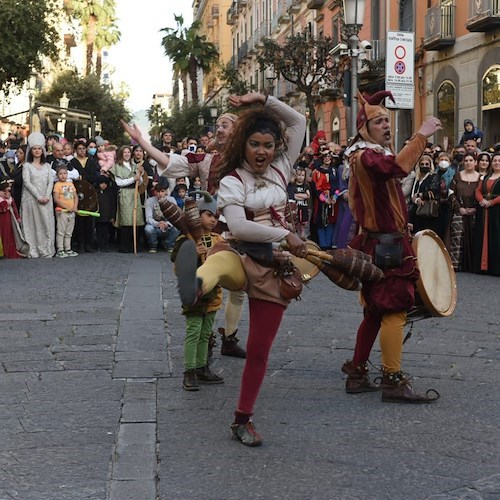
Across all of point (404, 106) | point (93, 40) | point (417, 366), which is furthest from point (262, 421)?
point (93, 40)

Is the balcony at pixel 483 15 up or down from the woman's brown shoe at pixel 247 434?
up

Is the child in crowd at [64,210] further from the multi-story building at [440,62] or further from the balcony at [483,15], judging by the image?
the balcony at [483,15]

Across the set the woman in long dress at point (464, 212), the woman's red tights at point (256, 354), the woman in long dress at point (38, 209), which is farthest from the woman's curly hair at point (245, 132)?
the woman in long dress at point (38, 209)

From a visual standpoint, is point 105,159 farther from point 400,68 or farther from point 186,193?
point 400,68

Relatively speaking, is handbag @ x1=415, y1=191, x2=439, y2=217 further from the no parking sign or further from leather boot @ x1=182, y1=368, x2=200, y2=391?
leather boot @ x1=182, y1=368, x2=200, y2=391

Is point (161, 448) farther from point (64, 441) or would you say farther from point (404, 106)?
point (404, 106)

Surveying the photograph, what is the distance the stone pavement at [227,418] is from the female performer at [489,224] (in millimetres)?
4729

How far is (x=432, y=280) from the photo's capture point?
591cm

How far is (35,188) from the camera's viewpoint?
15594 mm

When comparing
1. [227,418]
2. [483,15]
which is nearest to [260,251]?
[227,418]

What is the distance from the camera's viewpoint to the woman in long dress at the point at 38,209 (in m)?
15.6

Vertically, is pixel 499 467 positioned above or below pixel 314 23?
below

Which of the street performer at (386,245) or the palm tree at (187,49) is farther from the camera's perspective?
the palm tree at (187,49)

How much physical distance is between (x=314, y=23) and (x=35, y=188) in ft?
95.4
